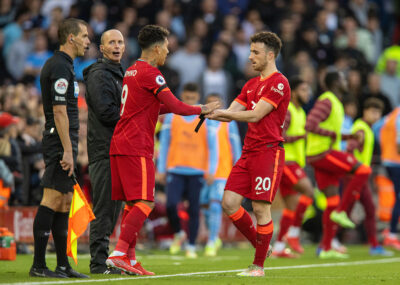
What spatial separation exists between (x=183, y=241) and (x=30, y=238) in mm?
2832

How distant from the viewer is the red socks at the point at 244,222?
8.62 metres

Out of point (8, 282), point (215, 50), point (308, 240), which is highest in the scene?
point (215, 50)

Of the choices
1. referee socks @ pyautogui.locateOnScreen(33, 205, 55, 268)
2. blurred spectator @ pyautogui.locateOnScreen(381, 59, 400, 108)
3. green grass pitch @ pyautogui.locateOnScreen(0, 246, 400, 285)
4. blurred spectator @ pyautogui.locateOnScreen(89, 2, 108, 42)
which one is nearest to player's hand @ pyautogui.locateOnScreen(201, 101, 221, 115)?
green grass pitch @ pyautogui.locateOnScreen(0, 246, 400, 285)

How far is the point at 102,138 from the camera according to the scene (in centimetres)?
857

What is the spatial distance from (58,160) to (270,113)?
2149 millimetres

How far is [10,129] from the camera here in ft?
43.2

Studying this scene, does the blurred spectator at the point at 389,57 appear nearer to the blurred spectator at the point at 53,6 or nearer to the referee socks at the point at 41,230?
the blurred spectator at the point at 53,6

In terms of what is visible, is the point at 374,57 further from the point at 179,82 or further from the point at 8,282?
the point at 8,282

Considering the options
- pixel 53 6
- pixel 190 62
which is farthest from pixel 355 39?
pixel 53 6

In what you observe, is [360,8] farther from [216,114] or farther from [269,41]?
[216,114]

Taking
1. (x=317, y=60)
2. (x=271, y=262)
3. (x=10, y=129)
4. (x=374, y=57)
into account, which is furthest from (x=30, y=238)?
(x=374, y=57)

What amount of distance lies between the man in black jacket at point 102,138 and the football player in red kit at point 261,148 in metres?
1.08

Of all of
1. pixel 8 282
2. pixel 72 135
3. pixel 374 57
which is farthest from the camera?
pixel 374 57

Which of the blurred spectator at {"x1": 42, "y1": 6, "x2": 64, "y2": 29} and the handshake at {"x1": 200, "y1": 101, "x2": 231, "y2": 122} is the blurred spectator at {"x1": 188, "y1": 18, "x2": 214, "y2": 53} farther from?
the handshake at {"x1": 200, "y1": 101, "x2": 231, "y2": 122}
